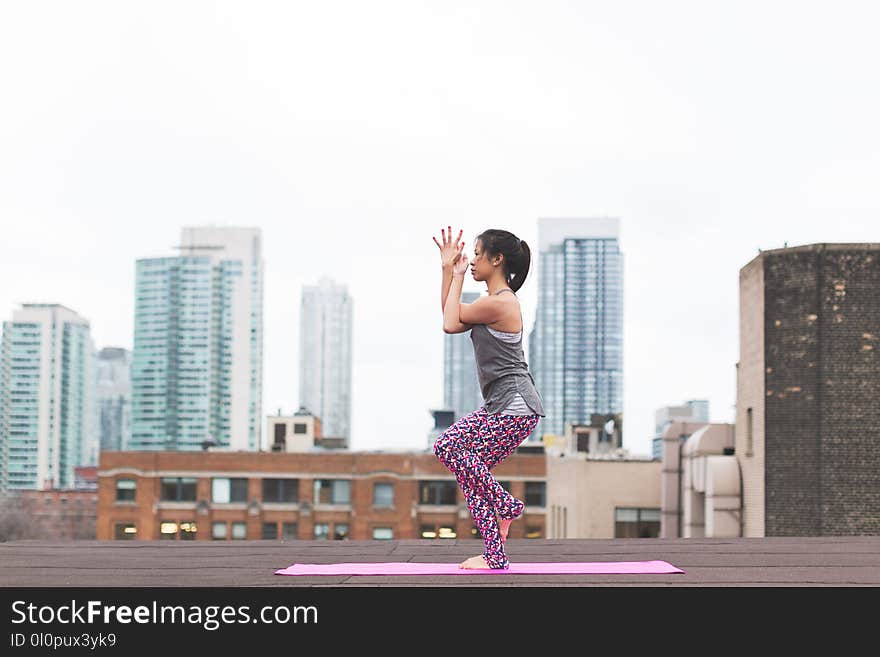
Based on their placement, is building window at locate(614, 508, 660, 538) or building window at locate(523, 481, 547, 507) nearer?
building window at locate(614, 508, 660, 538)

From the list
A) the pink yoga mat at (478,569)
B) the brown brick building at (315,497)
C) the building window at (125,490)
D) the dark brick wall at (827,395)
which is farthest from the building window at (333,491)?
the pink yoga mat at (478,569)

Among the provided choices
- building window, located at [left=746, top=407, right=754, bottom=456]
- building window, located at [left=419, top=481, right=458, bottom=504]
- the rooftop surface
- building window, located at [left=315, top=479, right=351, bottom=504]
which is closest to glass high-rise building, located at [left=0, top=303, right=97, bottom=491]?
building window, located at [left=315, top=479, right=351, bottom=504]

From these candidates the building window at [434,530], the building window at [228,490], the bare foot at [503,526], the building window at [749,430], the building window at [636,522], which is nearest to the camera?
the bare foot at [503,526]

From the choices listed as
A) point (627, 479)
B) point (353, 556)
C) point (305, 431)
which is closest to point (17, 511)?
point (305, 431)

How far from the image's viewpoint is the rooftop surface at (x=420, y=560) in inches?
261

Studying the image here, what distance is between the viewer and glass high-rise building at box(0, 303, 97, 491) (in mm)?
169500

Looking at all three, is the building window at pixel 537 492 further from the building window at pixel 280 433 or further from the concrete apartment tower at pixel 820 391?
the concrete apartment tower at pixel 820 391

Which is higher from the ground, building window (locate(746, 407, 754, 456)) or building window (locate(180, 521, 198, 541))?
building window (locate(746, 407, 754, 456))

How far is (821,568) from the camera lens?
754cm

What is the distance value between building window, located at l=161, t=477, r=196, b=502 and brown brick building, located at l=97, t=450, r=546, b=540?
0.19 ft

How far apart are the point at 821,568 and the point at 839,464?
69.1 ft

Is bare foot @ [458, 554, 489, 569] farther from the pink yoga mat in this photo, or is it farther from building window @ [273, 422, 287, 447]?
building window @ [273, 422, 287, 447]

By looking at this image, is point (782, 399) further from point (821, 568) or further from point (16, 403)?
point (16, 403)

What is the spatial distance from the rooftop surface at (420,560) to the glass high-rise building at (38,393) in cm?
16689
